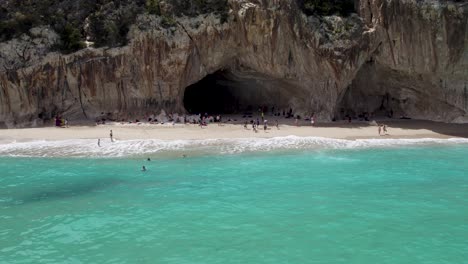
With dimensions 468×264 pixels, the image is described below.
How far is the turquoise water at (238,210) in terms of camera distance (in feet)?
43.3

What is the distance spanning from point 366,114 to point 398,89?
3.80 meters

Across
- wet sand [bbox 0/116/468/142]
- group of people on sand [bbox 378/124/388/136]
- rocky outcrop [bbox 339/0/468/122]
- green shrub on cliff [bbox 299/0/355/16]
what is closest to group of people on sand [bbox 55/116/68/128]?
wet sand [bbox 0/116/468/142]

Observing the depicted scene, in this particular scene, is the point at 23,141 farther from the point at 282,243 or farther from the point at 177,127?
the point at 282,243

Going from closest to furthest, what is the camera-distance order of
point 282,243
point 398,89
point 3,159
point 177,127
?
point 282,243 → point 3,159 → point 177,127 → point 398,89

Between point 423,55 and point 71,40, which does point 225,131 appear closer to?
point 71,40

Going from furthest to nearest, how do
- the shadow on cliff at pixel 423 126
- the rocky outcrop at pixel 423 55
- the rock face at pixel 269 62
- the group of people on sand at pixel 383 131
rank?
the rock face at pixel 269 62 → the rocky outcrop at pixel 423 55 → the shadow on cliff at pixel 423 126 → the group of people on sand at pixel 383 131

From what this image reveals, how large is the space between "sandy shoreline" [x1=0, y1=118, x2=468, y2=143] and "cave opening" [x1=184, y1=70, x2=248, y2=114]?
11.0 metres

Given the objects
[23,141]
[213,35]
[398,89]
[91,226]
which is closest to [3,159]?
[23,141]

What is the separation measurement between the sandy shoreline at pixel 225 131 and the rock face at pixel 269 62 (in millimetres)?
3302

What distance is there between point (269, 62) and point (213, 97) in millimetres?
12054

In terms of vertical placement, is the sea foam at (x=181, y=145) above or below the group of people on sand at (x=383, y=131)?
below

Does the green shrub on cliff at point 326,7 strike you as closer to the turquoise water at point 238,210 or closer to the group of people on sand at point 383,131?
the group of people on sand at point 383,131

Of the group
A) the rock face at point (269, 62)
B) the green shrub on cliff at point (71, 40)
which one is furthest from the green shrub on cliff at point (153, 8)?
the green shrub on cliff at point (71, 40)

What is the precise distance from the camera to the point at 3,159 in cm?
2769
